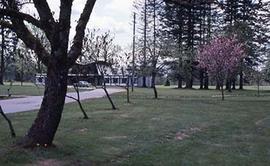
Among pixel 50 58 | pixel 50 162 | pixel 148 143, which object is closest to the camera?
pixel 50 162

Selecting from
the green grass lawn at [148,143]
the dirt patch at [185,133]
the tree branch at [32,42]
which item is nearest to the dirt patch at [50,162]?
the green grass lawn at [148,143]

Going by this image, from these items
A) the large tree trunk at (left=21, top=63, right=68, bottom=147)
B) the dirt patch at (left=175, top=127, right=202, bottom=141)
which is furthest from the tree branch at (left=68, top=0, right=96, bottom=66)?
the dirt patch at (left=175, top=127, right=202, bottom=141)

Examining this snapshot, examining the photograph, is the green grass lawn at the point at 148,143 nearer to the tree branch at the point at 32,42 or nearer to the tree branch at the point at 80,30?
the tree branch at the point at 32,42

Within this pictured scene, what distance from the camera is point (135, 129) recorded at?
15.9m

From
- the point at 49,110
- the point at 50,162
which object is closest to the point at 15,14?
the point at 49,110

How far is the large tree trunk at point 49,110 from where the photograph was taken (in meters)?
10.4

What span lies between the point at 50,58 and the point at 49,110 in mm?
1139

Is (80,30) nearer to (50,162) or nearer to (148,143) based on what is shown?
(50,162)

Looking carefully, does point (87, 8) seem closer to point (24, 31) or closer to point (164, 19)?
point (24, 31)

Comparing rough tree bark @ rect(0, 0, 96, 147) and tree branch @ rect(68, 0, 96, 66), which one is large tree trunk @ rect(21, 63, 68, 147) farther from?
tree branch @ rect(68, 0, 96, 66)

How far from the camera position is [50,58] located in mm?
10633

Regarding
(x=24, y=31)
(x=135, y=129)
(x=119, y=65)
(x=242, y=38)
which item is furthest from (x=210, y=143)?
(x=242, y=38)

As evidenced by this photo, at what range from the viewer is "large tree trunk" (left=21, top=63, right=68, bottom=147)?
34.3ft

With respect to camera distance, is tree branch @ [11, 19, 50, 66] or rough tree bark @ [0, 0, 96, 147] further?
tree branch @ [11, 19, 50, 66]
